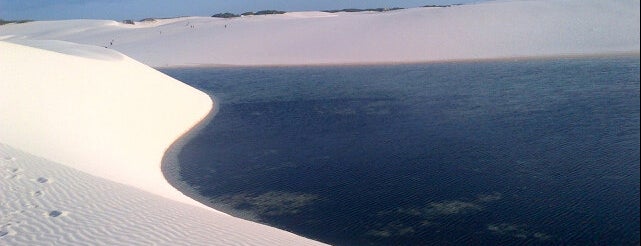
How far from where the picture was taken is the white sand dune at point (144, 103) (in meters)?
5.95

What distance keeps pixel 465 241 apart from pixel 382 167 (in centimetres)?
314

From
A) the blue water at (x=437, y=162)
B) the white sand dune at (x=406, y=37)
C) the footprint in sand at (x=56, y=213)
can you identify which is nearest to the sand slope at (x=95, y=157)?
the footprint in sand at (x=56, y=213)

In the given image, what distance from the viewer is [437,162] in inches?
376

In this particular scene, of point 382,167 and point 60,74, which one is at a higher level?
point 60,74

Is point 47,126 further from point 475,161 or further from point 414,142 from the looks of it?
point 475,161

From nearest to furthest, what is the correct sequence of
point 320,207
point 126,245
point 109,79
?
point 126,245
point 320,207
point 109,79

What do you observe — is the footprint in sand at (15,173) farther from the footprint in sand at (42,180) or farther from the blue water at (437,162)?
the blue water at (437,162)

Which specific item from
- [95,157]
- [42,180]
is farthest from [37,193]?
[95,157]

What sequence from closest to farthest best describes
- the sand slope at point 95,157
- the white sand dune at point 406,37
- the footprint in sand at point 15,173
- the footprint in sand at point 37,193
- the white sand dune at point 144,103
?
1. the sand slope at point 95,157
2. the white sand dune at point 144,103
3. the footprint in sand at point 37,193
4. the footprint in sand at point 15,173
5. the white sand dune at point 406,37

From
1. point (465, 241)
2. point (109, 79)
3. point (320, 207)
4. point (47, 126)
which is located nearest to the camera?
point (465, 241)

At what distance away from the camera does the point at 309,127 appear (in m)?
13.3

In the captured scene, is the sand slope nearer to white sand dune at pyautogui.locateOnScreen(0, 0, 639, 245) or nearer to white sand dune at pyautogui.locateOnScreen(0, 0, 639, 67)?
white sand dune at pyautogui.locateOnScreen(0, 0, 639, 245)

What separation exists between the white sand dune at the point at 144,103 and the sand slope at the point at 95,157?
1.0 inches

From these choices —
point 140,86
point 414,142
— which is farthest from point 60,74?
point 414,142
